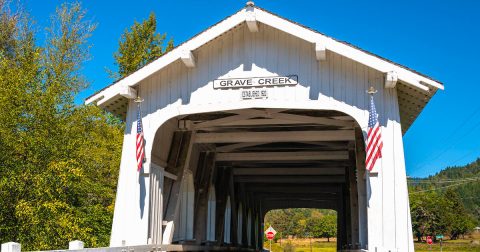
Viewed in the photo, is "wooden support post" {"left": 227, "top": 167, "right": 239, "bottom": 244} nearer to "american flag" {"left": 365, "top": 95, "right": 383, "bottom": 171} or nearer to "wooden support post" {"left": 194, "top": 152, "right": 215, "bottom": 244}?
"wooden support post" {"left": 194, "top": 152, "right": 215, "bottom": 244}

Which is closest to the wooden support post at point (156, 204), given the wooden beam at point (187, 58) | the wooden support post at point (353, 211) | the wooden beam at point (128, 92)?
the wooden beam at point (128, 92)

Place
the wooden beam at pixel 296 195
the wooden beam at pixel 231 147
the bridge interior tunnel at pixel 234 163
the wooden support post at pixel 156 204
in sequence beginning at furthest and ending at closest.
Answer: the wooden beam at pixel 296 195
the wooden beam at pixel 231 147
the bridge interior tunnel at pixel 234 163
the wooden support post at pixel 156 204

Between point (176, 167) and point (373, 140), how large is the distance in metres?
5.55

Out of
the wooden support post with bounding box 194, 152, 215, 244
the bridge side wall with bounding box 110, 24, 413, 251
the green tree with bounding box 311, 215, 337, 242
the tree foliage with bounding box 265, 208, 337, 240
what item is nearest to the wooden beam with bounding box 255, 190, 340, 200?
the wooden support post with bounding box 194, 152, 215, 244

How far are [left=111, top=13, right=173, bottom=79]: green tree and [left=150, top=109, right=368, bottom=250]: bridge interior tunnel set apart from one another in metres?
11.5

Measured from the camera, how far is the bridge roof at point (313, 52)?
10047mm

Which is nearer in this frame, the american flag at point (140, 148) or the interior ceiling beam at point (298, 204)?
the american flag at point (140, 148)

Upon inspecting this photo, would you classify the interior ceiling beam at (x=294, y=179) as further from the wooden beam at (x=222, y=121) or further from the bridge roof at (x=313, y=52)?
the bridge roof at (x=313, y=52)

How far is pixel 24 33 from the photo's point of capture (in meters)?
25.3

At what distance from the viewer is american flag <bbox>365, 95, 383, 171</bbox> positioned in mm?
9789

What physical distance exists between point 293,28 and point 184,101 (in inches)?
115

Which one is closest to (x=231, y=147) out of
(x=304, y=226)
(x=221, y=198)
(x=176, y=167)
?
(x=221, y=198)

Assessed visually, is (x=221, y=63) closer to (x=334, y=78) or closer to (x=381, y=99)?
(x=334, y=78)

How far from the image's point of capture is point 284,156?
17.4 m
